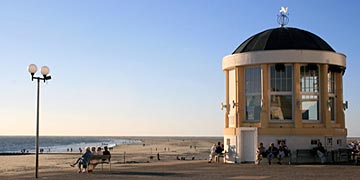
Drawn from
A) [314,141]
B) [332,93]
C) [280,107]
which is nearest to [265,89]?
[280,107]

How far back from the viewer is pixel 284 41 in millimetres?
27484

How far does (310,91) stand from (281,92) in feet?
5.06

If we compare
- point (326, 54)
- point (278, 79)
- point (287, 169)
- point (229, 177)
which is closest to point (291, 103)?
point (278, 79)

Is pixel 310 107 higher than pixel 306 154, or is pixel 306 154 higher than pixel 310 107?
pixel 310 107

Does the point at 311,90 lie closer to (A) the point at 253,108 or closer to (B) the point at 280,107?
(B) the point at 280,107

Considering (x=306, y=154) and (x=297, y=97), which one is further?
(x=297, y=97)

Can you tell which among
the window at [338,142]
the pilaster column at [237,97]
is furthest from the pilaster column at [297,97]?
the pilaster column at [237,97]

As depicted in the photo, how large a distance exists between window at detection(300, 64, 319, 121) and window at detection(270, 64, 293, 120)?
68 cm

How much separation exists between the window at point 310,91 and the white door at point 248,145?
2.82 metres

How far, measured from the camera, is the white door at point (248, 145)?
2725 centimetres

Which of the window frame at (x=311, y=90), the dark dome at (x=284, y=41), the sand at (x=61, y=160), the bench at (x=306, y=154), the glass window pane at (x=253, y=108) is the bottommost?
the sand at (x=61, y=160)

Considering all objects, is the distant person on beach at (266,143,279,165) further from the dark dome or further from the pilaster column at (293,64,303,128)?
the dark dome

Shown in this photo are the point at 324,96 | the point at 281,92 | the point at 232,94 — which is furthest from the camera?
the point at 232,94

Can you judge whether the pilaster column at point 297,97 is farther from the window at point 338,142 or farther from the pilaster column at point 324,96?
the window at point 338,142
